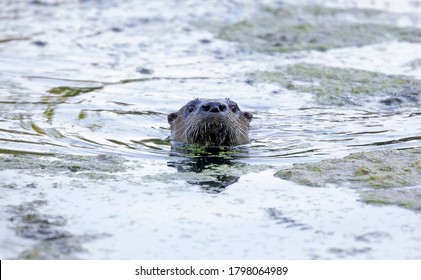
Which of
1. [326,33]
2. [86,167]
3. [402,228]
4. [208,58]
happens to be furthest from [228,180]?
[326,33]

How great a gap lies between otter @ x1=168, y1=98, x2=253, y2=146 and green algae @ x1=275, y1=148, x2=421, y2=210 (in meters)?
1.08

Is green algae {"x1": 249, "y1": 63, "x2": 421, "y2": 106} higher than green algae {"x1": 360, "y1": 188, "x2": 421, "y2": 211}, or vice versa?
green algae {"x1": 249, "y1": 63, "x2": 421, "y2": 106}

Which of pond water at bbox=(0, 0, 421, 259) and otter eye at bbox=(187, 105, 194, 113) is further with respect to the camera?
otter eye at bbox=(187, 105, 194, 113)

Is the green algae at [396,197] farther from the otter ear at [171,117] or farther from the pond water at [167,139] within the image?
the otter ear at [171,117]

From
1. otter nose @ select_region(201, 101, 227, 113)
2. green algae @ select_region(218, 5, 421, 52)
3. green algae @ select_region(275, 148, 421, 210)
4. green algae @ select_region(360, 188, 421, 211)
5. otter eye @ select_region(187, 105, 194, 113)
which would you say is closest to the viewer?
green algae @ select_region(360, 188, 421, 211)

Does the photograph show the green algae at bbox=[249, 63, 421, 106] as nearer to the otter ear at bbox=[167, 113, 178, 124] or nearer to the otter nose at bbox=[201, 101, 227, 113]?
the otter ear at bbox=[167, 113, 178, 124]

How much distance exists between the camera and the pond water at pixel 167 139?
5.29m

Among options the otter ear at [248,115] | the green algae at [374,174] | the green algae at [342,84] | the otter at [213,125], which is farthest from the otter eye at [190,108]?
the green algae at [342,84]

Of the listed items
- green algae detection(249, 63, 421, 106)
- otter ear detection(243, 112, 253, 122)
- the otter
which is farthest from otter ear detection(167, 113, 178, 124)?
green algae detection(249, 63, 421, 106)

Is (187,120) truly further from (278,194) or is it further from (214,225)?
(214,225)

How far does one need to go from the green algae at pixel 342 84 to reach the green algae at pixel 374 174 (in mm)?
2611

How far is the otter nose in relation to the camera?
7.83 m

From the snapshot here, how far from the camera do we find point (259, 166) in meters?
7.08
